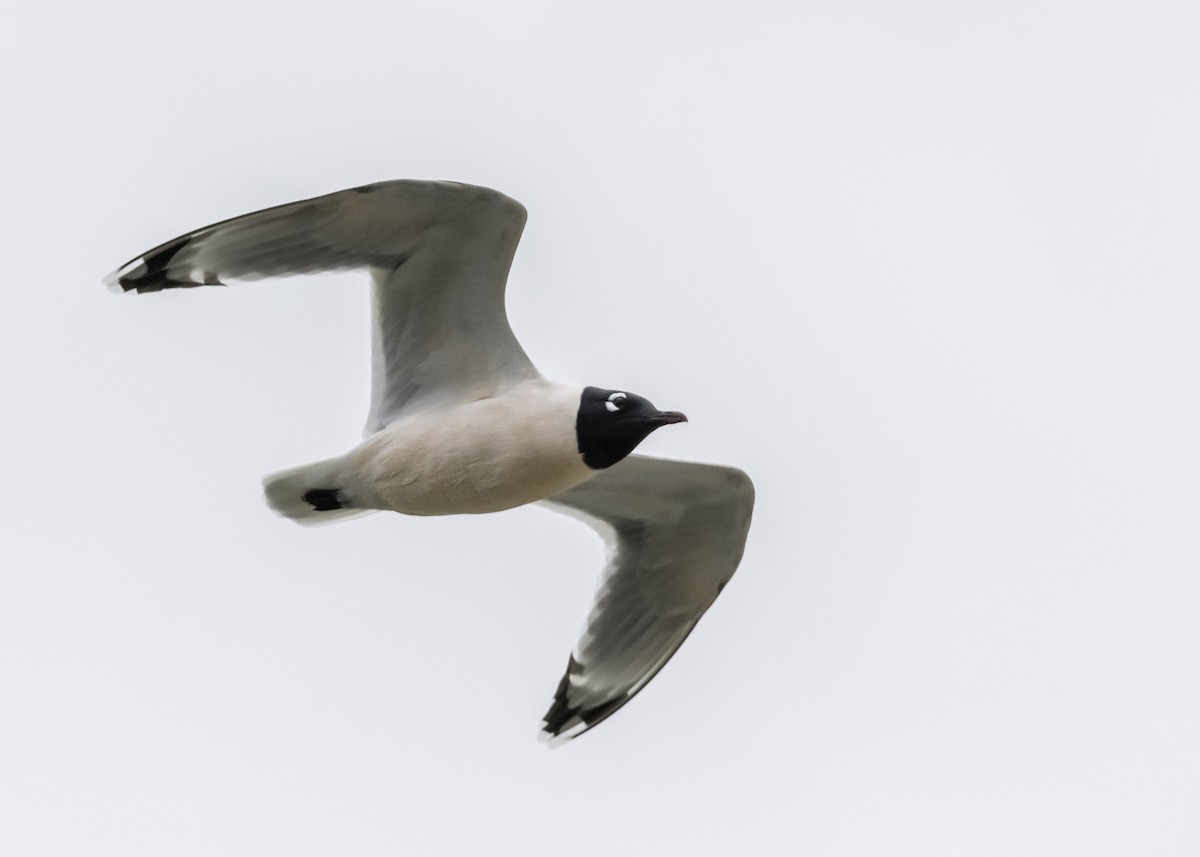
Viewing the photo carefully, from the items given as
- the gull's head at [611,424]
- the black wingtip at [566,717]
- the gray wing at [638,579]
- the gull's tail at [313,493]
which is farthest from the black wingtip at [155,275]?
the black wingtip at [566,717]

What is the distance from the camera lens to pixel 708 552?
11898 millimetres

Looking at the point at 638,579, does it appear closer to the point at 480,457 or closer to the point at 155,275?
the point at 480,457

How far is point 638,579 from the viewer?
12062mm

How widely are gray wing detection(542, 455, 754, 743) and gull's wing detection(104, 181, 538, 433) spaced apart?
1304 millimetres

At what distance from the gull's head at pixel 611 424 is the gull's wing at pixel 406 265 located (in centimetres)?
→ 55

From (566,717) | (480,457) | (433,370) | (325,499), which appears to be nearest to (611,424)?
(480,457)

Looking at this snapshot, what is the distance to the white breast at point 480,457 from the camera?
10477 millimetres

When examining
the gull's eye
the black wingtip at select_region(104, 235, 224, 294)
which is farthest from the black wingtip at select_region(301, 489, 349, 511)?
the gull's eye

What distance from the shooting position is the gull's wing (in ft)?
34.2

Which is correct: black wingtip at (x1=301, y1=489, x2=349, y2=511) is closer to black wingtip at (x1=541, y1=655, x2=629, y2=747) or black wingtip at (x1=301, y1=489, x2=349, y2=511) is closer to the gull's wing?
the gull's wing

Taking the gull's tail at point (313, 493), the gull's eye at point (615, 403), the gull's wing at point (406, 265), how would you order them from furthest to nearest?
the gull's tail at point (313, 493), the gull's eye at point (615, 403), the gull's wing at point (406, 265)

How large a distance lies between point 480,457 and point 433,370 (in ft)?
2.51

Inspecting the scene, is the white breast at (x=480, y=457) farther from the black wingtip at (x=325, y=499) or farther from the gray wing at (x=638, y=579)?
the gray wing at (x=638, y=579)

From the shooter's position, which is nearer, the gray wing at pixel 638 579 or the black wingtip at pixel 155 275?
the black wingtip at pixel 155 275
